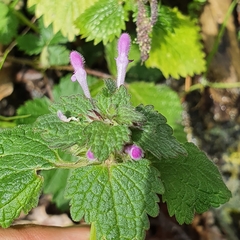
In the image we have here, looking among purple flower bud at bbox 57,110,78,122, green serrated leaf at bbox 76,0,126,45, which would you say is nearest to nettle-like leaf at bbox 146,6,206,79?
green serrated leaf at bbox 76,0,126,45

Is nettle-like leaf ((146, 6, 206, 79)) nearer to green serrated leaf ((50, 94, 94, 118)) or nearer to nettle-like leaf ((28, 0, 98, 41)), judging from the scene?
nettle-like leaf ((28, 0, 98, 41))

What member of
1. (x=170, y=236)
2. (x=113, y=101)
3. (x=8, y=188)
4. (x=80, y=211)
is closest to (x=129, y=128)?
(x=113, y=101)

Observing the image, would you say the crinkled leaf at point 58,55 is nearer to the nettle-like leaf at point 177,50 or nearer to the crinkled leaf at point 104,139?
the nettle-like leaf at point 177,50

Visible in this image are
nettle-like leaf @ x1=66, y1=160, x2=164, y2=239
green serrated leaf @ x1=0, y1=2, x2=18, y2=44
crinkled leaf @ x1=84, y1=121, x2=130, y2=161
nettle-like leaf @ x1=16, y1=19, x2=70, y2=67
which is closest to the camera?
crinkled leaf @ x1=84, y1=121, x2=130, y2=161

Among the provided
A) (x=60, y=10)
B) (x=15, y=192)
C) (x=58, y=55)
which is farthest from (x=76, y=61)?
(x=58, y=55)

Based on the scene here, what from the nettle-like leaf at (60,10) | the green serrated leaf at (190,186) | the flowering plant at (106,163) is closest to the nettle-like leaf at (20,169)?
the flowering plant at (106,163)

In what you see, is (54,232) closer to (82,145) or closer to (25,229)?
(25,229)

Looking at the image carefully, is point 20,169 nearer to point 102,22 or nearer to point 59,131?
point 59,131
